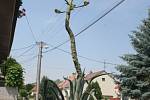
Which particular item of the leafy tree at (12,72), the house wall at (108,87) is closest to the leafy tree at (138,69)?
the leafy tree at (12,72)

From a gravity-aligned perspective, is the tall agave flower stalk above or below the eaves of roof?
below

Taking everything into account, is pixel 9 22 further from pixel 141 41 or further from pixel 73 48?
pixel 141 41

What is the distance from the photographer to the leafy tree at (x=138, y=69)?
1082 inches

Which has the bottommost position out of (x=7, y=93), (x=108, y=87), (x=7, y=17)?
(x=7, y=93)

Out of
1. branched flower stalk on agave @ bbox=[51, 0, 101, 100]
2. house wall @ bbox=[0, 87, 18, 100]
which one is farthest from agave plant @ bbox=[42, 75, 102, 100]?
house wall @ bbox=[0, 87, 18, 100]

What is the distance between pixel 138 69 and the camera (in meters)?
27.9

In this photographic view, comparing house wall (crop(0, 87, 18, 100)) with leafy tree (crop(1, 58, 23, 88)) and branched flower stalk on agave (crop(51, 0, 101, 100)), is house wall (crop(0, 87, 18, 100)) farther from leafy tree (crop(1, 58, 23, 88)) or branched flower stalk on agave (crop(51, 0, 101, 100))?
branched flower stalk on agave (crop(51, 0, 101, 100))

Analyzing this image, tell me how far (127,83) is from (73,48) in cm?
2459

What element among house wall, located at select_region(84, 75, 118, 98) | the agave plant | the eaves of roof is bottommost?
the agave plant

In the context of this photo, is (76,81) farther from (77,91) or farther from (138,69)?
(138,69)

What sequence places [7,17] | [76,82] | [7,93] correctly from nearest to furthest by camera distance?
1. [76,82]
2. [7,17]
3. [7,93]

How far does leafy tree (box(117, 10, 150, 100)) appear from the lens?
2748cm

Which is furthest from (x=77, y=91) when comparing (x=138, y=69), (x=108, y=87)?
(x=108, y=87)

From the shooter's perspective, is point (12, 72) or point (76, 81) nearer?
point (76, 81)
